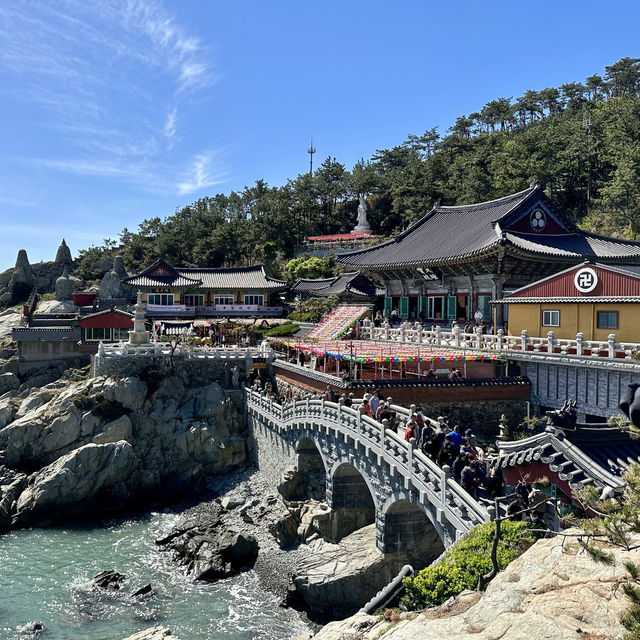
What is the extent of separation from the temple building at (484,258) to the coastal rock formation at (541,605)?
24.4 m

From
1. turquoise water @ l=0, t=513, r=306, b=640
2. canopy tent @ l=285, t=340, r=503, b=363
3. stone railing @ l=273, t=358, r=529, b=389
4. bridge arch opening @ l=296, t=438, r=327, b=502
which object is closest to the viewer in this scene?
turquoise water @ l=0, t=513, r=306, b=640

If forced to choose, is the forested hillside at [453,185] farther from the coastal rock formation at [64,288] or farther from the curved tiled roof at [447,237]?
the curved tiled roof at [447,237]

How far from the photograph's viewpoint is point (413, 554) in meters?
21.8

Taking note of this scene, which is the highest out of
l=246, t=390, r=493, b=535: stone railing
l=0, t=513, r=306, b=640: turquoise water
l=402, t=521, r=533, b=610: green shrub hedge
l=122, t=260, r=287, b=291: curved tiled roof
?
l=122, t=260, r=287, b=291: curved tiled roof

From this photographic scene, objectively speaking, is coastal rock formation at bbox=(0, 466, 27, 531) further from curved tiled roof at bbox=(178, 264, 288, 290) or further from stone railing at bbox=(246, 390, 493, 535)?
curved tiled roof at bbox=(178, 264, 288, 290)

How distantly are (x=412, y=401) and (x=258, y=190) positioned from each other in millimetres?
81094

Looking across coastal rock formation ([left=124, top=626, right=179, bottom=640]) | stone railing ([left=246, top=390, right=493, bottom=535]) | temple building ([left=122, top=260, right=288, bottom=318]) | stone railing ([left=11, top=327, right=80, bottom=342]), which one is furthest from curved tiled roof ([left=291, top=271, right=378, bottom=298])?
coastal rock formation ([left=124, top=626, right=179, bottom=640])

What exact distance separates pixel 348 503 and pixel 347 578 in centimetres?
458

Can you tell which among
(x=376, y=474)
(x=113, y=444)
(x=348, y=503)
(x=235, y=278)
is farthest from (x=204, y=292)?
(x=376, y=474)

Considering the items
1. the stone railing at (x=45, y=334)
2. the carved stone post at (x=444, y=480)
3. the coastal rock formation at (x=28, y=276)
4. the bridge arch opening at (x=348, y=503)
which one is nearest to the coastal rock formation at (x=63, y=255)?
the coastal rock formation at (x=28, y=276)

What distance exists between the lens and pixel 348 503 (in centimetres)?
2625

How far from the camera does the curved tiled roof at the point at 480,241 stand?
35.0m

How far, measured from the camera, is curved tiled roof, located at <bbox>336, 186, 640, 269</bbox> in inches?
1379

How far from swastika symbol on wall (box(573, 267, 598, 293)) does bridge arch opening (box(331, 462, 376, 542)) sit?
13.1 meters
